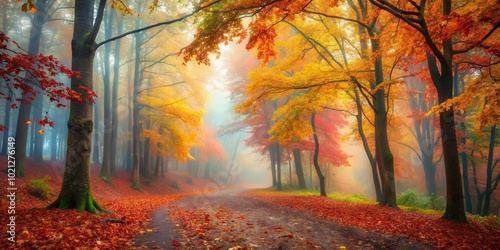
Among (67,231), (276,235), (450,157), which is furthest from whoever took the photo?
(450,157)

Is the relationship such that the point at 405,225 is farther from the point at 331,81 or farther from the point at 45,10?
the point at 45,10

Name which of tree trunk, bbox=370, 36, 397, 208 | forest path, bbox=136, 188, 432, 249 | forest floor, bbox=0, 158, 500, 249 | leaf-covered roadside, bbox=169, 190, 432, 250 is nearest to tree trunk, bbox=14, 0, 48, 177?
forest floor, bbox=0, 158, 500, 249

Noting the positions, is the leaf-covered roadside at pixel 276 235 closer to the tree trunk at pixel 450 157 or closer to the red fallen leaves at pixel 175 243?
the red fallen leaves at pixel 175 243

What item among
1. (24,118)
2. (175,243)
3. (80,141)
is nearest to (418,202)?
(175,243)

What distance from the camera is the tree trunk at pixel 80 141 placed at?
6996mm

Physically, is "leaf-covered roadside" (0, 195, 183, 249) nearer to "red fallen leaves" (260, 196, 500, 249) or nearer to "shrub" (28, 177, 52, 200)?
"shrub" (28, 177, 52, 200)

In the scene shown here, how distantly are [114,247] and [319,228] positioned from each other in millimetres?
4683

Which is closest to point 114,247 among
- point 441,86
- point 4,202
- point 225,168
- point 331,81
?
point 4,202

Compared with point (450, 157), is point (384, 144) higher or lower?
higher

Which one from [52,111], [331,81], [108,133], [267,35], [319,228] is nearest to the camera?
[319,228]

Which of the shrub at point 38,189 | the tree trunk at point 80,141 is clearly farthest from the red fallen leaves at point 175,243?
the shrub at point 38,189

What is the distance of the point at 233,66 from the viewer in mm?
25453

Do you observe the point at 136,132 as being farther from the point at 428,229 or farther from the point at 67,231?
the point at 428,229

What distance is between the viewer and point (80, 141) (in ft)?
23.1
